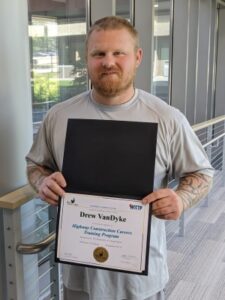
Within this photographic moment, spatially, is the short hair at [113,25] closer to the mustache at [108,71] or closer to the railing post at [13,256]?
the mustache at [108,71]

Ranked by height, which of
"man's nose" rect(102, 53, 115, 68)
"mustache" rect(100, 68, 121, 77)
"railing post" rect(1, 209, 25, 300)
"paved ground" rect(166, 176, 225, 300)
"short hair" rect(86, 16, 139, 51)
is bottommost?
"paved ground" rect(166, 176, 225, 300)

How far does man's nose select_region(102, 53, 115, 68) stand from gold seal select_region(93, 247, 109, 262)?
52 centimetres

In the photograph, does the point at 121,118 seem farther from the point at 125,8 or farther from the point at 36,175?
the point at 125,8

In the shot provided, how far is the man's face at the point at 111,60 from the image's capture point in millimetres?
1124

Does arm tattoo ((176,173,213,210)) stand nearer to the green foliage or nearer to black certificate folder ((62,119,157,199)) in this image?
black certificate folder ((62,119,157,199))

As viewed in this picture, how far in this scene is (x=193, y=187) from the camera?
119 centimetres

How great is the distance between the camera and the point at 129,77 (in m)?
1.16

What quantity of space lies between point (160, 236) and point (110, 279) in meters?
0.21

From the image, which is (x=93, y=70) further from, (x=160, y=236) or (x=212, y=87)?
(x=212, y=87)

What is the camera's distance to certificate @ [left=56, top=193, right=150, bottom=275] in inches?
40.4

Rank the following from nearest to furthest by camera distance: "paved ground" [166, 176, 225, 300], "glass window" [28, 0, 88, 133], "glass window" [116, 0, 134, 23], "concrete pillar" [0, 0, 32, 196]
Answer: "concrete pillar" [0, 0, 32, 196]
"paved ground" [166, 176, 225, 300]
"glass window" [28, 0, 88, 133]
"glass window" [116, 0, 134, 23]

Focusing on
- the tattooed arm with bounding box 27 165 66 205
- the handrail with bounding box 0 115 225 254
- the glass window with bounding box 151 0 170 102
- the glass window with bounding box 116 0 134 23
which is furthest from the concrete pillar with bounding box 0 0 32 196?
the glass window with bounding box 151 0 170 102

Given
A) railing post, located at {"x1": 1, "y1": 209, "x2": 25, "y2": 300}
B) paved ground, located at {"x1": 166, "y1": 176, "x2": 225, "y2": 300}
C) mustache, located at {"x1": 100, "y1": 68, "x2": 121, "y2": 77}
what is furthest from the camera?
paved ground, located at {"x1": 166, "y1": 176, "x2": 225, "y2": 300}

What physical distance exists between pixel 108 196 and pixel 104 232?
10 centimetres
